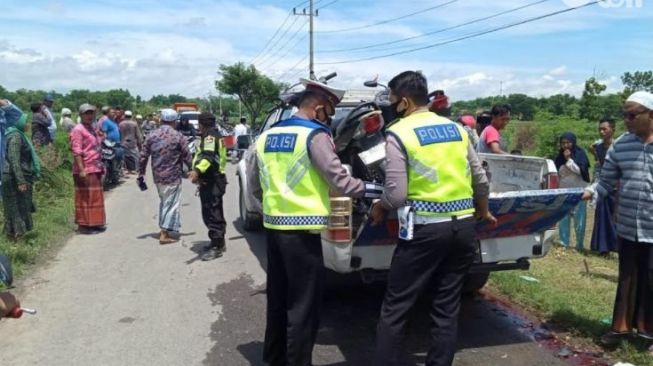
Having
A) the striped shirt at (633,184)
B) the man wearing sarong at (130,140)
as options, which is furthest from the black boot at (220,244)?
the man wearing sarong at (130,140)

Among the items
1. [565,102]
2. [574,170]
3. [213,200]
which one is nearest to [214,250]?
[213,200]

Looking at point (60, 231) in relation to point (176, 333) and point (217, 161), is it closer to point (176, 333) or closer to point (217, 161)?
point (217, 161)

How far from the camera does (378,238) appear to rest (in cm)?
412

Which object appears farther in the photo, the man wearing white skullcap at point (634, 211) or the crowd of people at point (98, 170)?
the crowd of people at point (98, 170)

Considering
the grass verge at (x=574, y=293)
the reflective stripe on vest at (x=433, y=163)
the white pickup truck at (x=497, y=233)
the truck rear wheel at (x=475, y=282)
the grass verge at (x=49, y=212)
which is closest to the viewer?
the reflective stripe on vest at (x=433, y=163)

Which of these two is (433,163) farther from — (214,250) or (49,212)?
(49,212)

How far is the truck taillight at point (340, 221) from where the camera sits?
3791mm

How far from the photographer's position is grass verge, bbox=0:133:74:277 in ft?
22.8

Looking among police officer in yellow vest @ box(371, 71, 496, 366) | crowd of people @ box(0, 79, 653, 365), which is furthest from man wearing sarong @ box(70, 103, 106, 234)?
police officer in yellow vest @ box(371, 71, 496, 366)

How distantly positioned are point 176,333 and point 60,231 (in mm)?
4791

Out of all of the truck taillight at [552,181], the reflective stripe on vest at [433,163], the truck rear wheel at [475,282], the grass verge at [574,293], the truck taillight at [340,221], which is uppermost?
the reflective stripe on vest at [433,163]

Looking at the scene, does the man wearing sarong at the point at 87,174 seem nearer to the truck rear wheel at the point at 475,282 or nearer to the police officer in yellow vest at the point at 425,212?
the truck rear wheel at the point at 475,282

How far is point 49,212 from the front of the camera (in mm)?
9578

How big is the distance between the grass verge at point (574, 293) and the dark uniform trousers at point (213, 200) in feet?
11.1
